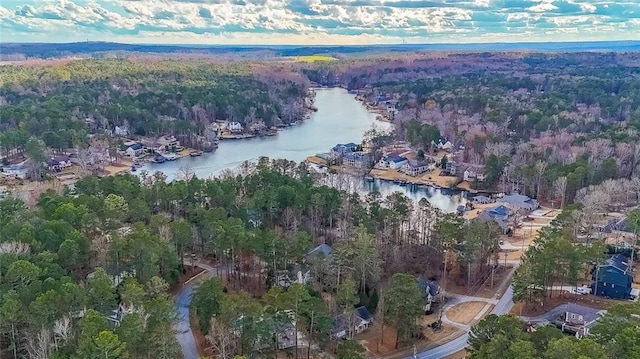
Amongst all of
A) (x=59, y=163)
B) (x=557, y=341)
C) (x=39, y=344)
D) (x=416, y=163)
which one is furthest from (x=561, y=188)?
(x=59, y=163)

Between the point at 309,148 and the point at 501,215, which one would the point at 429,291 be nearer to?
the point at 501,215

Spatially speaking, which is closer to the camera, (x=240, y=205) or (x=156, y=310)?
(x=156, y=310)

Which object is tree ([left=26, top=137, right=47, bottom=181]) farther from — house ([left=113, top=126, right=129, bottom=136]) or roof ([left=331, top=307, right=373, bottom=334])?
roof ([left=331, top=307, right=373, bottom=334])

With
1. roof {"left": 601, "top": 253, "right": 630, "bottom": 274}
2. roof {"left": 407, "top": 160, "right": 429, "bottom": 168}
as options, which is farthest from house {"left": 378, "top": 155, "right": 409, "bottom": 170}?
roof {"left": 601, "top": 253, "right": 630, "bottom": 274}

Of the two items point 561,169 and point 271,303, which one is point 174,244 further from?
point 561,169

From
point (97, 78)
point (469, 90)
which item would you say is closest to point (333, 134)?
point (469, 90)

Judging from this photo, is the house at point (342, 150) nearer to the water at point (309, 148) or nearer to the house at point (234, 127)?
the water at point (309, 148)
